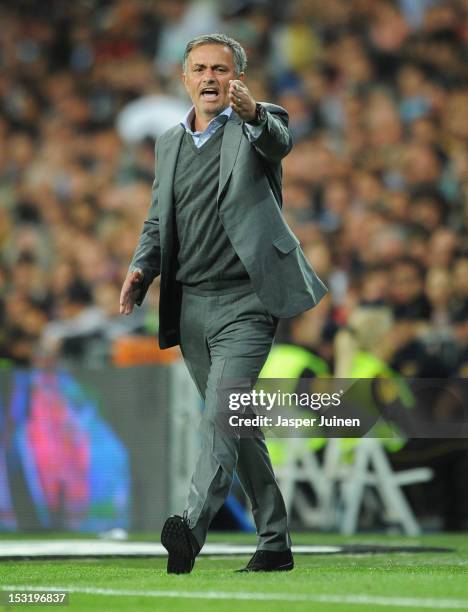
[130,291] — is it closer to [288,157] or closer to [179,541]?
[179,541]

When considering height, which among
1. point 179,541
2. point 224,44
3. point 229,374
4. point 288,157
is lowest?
point 179,541

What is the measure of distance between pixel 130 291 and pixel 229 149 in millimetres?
616

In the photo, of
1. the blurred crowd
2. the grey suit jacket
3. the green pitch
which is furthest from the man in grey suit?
the blurred crowd

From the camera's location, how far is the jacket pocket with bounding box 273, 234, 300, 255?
188 inches

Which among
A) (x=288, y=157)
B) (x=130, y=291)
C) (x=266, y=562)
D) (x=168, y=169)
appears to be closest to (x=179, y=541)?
(x=266, y=562)

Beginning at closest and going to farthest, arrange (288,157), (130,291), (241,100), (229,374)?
1. (241,100)
2. (229,374)
3. (130,291)
4. (288,157)

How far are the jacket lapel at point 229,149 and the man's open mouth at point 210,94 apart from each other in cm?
10

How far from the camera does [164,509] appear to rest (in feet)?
27.2

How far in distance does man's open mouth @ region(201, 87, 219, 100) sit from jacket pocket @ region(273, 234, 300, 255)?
0.54m

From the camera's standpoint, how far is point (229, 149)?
4824mm

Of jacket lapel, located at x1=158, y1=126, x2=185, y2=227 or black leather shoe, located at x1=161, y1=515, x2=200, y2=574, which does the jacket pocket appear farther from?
black leather shoe, located at x1=161, y1=515, x2=200, y2=574

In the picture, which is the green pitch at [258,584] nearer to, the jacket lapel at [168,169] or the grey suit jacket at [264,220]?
the grey suit jacket at [264,220]

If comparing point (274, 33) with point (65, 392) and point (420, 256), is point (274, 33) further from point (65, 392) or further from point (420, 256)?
point (65, 392)

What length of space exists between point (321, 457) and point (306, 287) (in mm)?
4077
